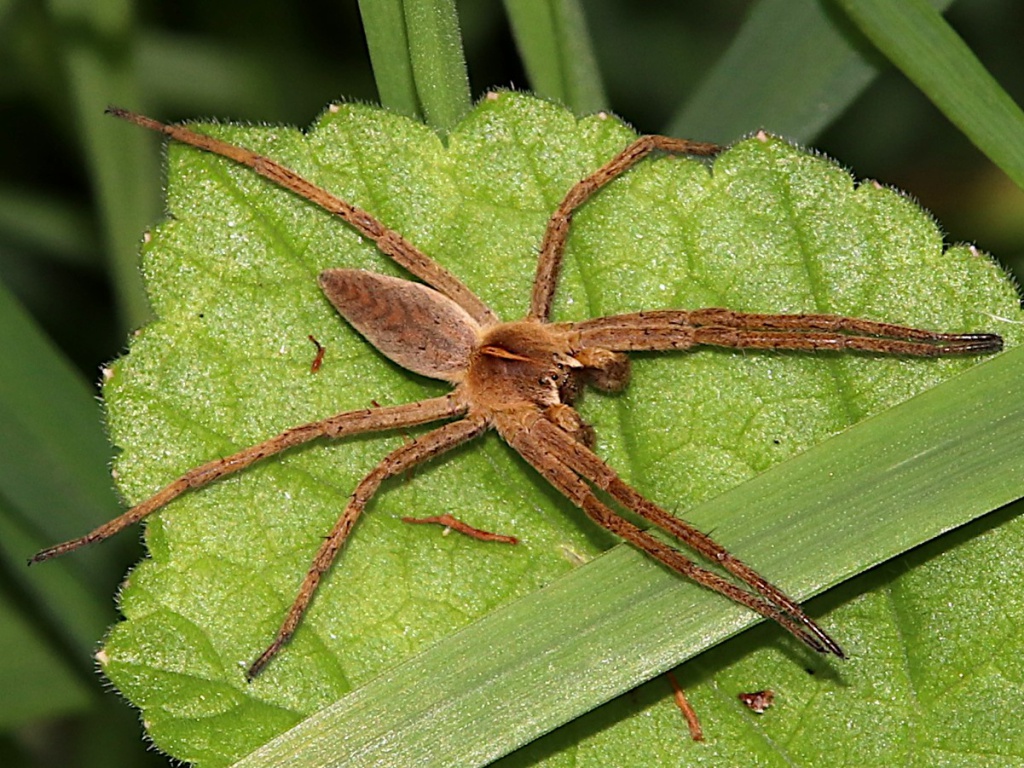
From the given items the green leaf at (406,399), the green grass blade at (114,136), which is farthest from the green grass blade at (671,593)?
the green grass blade at (114,136)

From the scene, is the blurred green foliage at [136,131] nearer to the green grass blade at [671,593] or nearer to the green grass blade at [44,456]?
the green grass blade at [44,456]

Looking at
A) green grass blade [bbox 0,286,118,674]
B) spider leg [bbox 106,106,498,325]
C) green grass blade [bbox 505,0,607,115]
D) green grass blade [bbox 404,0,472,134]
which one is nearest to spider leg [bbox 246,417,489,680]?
spider leg [bbox 106,106,498,325]

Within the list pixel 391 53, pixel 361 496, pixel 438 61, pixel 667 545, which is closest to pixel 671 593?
pixel 667 545

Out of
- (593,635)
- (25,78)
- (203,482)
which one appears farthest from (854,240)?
(25,78)

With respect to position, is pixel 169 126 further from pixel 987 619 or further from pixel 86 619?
pixel 987 619

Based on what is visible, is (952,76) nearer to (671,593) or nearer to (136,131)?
(671,593)

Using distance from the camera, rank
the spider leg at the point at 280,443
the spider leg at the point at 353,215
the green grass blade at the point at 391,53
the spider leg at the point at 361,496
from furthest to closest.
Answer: the green grass blade at the point at 391,53 → the spider leg at the point at 353,215 → the spider leg at the point at 280,443 → the spider leg at the point at 361,496
